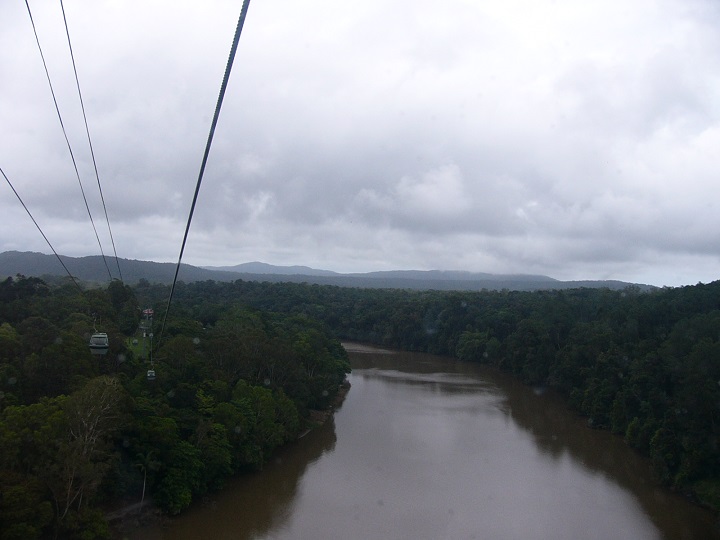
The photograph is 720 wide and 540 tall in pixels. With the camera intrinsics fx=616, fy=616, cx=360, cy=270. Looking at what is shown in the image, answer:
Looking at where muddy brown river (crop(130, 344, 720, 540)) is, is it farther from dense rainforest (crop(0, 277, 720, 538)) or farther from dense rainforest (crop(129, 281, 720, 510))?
dense rainforest (crop(129, 281, 720, 510))

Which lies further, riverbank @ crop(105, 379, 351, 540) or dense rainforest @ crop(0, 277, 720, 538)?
riverbank @ crop(105, 379, 351, 540)

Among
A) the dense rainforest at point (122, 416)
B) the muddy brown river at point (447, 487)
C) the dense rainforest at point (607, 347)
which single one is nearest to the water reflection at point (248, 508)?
the muddy brown river at point (447, 487)

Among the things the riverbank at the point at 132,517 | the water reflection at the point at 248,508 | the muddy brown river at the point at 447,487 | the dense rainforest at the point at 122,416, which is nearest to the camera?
the dense rainforest at the point at 122,416

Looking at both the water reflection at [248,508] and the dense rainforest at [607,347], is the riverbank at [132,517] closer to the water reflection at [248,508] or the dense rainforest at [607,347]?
the water reflection at [248,508]

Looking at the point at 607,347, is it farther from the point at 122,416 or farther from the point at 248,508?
the point at 122,416

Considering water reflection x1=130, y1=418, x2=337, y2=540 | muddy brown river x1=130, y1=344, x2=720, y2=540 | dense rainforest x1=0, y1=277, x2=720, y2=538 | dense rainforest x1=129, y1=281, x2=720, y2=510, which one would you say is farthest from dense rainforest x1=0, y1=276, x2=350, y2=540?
dense rainforest x1=129, y1=281, x2=720, y2=510

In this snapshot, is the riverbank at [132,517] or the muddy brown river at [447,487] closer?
the riverbank at [132,517]
